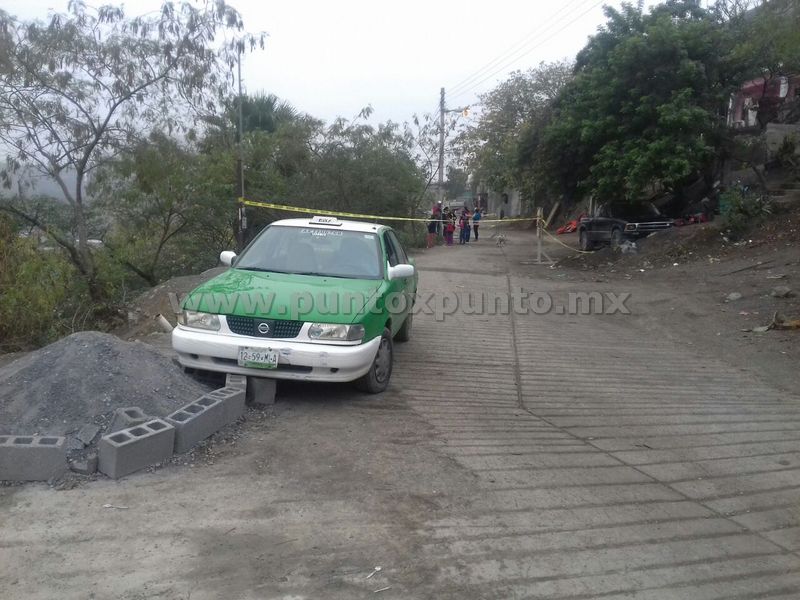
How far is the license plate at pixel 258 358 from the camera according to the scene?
6.28 metres

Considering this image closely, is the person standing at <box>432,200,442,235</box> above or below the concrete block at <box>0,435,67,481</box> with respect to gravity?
above

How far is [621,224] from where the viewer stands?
894 inches

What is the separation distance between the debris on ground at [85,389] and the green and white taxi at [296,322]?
438mm


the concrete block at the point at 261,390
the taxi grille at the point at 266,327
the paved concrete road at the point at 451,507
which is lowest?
the paved concrete road at the point at 451,507

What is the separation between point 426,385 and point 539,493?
291 centimetres

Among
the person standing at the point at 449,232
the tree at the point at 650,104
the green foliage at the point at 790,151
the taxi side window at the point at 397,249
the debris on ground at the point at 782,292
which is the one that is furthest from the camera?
the person standing at the point at 449,232

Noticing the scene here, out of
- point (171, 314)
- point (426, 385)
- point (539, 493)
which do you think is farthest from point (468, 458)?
point (171, 314)

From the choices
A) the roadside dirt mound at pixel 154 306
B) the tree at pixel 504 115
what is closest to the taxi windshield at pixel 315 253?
the roadside dirt mound at pixel 154 306

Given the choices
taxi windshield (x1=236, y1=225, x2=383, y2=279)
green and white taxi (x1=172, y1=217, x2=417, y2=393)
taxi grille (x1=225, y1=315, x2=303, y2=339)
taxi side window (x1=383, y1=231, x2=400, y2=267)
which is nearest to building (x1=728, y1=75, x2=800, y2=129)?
taxi side window (x1=383, y1=231, x2=400, y2=267)

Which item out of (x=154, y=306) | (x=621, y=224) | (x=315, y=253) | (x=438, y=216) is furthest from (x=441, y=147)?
(x=315, y=253)

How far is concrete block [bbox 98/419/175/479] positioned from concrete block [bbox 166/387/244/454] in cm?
9

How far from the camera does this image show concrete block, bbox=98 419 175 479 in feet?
15.5

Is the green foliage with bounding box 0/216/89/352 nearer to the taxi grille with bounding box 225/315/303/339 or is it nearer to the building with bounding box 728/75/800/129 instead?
the taxi grille with bounding box 225/315/303/339

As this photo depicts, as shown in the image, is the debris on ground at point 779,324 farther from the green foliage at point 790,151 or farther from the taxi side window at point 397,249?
the green foliage at point 790,151
